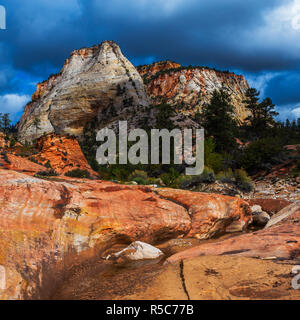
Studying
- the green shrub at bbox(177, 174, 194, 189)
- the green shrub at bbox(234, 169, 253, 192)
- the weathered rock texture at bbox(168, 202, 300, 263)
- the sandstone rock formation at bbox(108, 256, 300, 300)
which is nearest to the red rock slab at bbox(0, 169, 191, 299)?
Answer: the sandstone rock formation at bbox(108, 256, 300, 300)

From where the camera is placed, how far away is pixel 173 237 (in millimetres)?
5875

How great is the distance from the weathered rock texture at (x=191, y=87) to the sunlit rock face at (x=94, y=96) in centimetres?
1076

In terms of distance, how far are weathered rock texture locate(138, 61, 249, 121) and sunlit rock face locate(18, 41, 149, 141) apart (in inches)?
424

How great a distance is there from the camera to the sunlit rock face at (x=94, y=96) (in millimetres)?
49625

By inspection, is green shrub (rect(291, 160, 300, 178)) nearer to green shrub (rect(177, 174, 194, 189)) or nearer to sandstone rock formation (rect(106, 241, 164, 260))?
green shrub (rect(177, 174, 194, 189))

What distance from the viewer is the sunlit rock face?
163 ft

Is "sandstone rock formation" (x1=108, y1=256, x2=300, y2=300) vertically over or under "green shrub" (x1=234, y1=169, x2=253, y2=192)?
under

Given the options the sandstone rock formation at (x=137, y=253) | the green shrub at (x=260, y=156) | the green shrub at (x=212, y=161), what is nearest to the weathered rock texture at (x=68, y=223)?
the sandstone rock formation at (x=137, y=253)

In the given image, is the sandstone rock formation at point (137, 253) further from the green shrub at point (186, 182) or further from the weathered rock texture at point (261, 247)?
the green shrub at point (186, 182)

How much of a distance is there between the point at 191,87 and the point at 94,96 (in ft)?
78.9
